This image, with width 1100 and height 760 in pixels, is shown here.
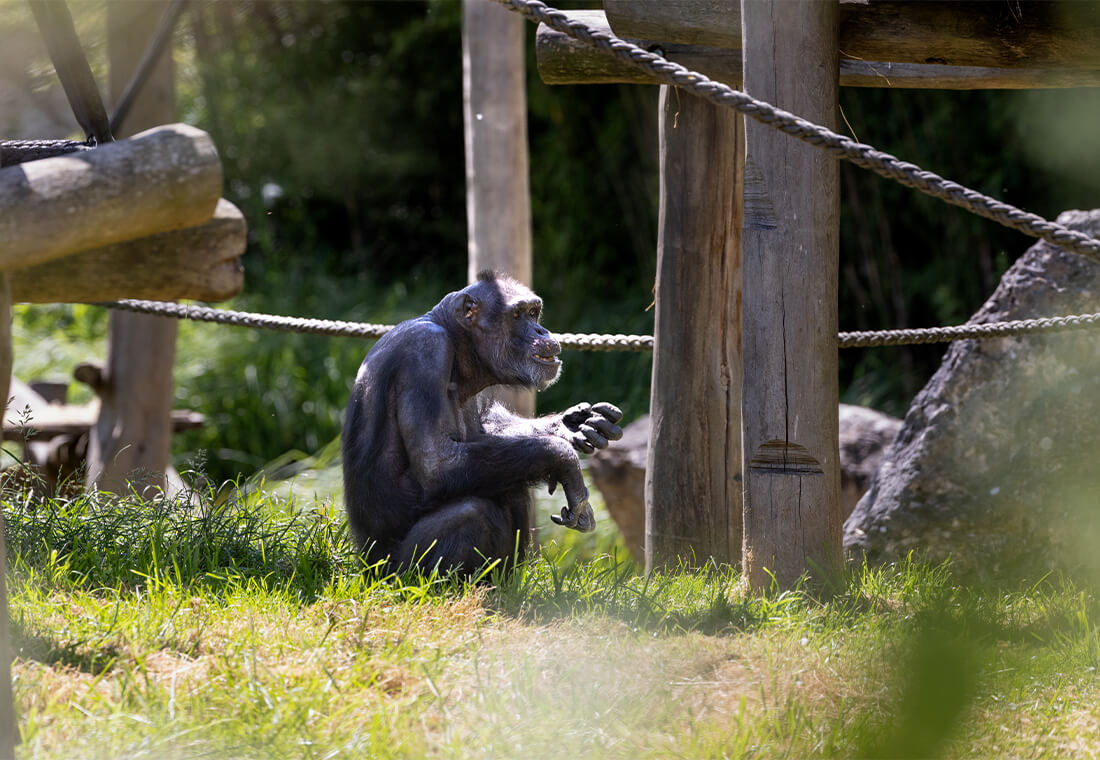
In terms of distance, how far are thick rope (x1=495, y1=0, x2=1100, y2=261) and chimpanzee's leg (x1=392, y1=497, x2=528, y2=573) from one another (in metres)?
1.48

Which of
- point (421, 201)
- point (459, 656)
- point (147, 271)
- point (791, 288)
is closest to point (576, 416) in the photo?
point (791, 288)

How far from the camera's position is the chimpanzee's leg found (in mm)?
3576

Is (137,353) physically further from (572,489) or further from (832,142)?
(832,142)

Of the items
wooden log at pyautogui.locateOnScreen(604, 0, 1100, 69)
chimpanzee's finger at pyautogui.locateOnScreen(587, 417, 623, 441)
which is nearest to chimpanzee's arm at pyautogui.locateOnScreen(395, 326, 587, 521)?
chimpanzee's finger at pyautogui.locateOnScreen(587, 417, 623, 441)

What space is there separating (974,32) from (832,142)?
3.36 ft

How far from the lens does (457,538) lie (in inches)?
141

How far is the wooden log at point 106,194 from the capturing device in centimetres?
200

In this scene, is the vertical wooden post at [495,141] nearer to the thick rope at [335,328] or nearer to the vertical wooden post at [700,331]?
the thick rope at [335,328]

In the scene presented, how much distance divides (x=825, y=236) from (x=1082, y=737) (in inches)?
62.2

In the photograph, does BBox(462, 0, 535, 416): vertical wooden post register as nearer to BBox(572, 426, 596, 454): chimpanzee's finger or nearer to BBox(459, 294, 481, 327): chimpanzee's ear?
BBox(459, 294, 481, 327): chimpanzee's ear

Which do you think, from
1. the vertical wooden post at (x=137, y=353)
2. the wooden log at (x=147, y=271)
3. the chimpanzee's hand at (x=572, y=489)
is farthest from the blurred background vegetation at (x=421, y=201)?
the wooden log at (x=147, y=271)

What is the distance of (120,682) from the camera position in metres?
2.54

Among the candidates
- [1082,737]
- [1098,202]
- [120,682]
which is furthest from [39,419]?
[1098,202]

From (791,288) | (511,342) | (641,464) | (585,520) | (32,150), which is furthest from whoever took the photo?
(641,464)
